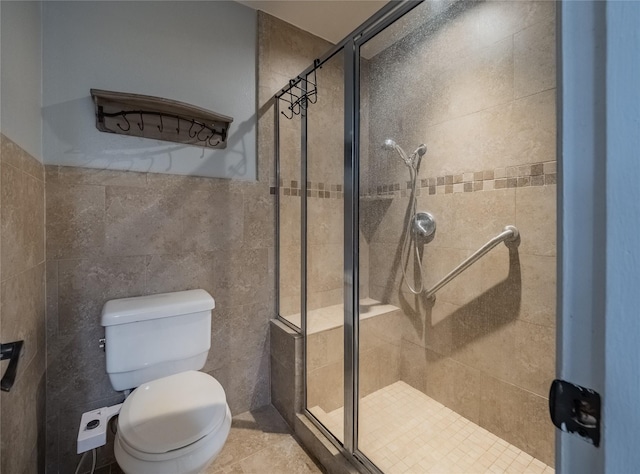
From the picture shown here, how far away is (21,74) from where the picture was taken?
1.01 m

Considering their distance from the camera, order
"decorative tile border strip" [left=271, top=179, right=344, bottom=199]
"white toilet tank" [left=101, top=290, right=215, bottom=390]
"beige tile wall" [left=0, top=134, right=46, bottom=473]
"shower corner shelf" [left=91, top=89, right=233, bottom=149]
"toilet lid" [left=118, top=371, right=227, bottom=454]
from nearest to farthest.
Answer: "beige tile wall" [left=0, top=134, right=46, bottom=473] → "toilet lid" [left=118, top=371, right=227, bottom=454] → "white toilet tank" [left=101, top=290, right=215, bottom=390] → "shower corner shelf" [left=91, top=89, right=233, bottom=149] → "decorative tile border strip" [left=271, top=179, right=344, bottom=199]

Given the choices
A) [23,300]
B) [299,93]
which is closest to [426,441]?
[23,300]

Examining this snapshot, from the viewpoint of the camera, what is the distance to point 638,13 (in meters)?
0.28

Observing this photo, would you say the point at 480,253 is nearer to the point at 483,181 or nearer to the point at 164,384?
the point at 483,181

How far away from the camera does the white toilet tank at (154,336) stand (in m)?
1.20

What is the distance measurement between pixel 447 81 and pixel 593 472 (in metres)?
1.75

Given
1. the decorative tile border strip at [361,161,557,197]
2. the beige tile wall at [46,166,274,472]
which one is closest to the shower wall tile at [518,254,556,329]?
the decorative tile border strip at [361,161,557,197]

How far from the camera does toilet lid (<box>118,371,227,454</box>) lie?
0.96 m

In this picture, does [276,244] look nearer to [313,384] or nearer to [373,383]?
[313,384]

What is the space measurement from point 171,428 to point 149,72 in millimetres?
1570

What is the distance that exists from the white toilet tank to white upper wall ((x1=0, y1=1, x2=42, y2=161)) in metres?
0.71

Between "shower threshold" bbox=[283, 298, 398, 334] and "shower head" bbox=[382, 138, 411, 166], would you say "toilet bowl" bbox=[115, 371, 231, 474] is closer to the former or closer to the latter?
"shower threshold" bbox=[283, 298, 398, 334]

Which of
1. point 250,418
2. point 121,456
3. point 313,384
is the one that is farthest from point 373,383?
point 121,456

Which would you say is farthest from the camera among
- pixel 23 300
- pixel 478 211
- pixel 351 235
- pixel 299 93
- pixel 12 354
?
pixel 299 93
